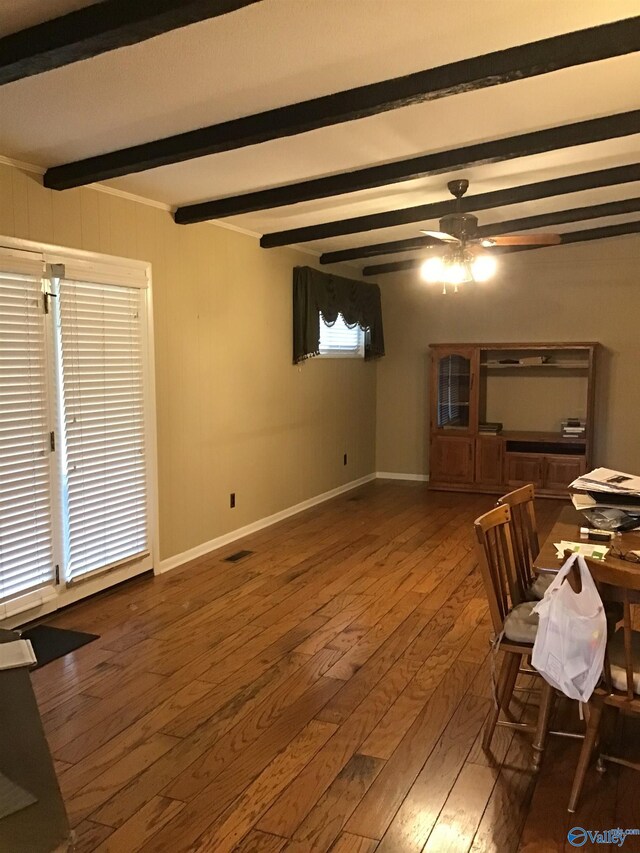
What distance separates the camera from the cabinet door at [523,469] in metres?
6.79

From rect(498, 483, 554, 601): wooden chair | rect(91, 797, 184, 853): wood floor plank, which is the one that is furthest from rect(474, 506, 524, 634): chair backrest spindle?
rect(91, 797, 184, 853): wood floor plank

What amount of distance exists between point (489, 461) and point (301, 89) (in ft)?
15.8

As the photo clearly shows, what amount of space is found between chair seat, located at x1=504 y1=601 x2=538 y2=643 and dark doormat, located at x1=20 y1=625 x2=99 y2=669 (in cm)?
215

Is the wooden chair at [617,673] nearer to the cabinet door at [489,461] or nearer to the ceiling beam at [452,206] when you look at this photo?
the ceiling beam at [452,206]

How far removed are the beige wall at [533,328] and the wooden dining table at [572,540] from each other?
4.37 meters

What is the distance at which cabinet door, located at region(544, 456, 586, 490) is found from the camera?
6638 mm

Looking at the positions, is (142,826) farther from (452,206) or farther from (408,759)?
(452,206)

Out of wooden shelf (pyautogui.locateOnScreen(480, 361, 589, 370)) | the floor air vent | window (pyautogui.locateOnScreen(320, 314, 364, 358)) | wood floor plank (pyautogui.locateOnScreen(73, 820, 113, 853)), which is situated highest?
window (pyautogui.locateOnScreen(320, 314, 364, 358))

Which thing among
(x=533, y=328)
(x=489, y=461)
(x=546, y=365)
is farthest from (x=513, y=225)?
(x=489, y=461)

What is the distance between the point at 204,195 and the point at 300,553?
101 inches

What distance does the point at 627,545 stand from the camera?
242cm

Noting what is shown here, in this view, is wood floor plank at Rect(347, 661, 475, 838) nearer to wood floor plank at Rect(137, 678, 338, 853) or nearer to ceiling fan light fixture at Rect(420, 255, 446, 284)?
wood floor plank at Rect(137, 678, 338, 853)

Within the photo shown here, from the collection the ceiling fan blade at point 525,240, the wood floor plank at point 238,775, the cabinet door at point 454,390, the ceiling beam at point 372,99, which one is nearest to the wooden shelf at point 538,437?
the cabinet door at point 454,390

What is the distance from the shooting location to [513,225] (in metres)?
6.02
